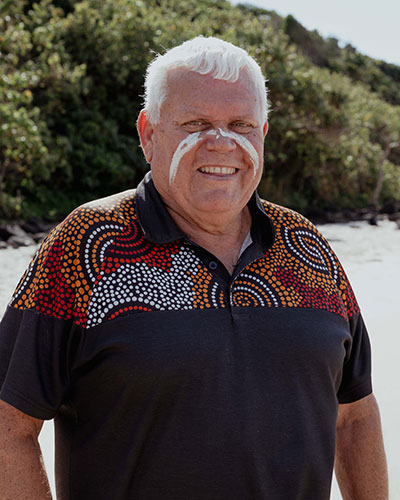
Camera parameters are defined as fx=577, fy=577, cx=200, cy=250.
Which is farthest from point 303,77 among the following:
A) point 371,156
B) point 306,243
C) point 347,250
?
point 306,243

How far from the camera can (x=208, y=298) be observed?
1464mm

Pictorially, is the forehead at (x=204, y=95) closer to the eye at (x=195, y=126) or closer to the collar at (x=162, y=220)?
the eye at (x=195, y=126)

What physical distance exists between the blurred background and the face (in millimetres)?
2130

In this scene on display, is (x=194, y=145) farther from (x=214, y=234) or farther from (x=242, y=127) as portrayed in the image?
(x=214, y=234)

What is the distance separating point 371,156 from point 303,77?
7.62m

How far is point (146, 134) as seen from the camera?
170cm

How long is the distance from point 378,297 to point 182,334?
6.64 meters

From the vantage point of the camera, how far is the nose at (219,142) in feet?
5.14

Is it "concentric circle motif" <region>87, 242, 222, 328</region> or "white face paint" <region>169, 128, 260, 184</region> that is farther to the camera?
"white face paint" <region>169, 128, 260, 184</region>

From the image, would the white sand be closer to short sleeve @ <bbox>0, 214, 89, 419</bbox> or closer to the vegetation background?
short sleeve @ <bbox>0, 214, 89, 419</bbox>

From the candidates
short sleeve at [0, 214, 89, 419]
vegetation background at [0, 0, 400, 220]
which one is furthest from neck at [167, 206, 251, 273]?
vegetation background at [0, 0, 400, 220]

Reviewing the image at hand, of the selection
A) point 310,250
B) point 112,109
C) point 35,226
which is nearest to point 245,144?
point 310,250

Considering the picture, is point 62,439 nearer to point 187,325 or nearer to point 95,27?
point 187,325

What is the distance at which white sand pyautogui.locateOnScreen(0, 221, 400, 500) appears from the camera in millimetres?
3659
